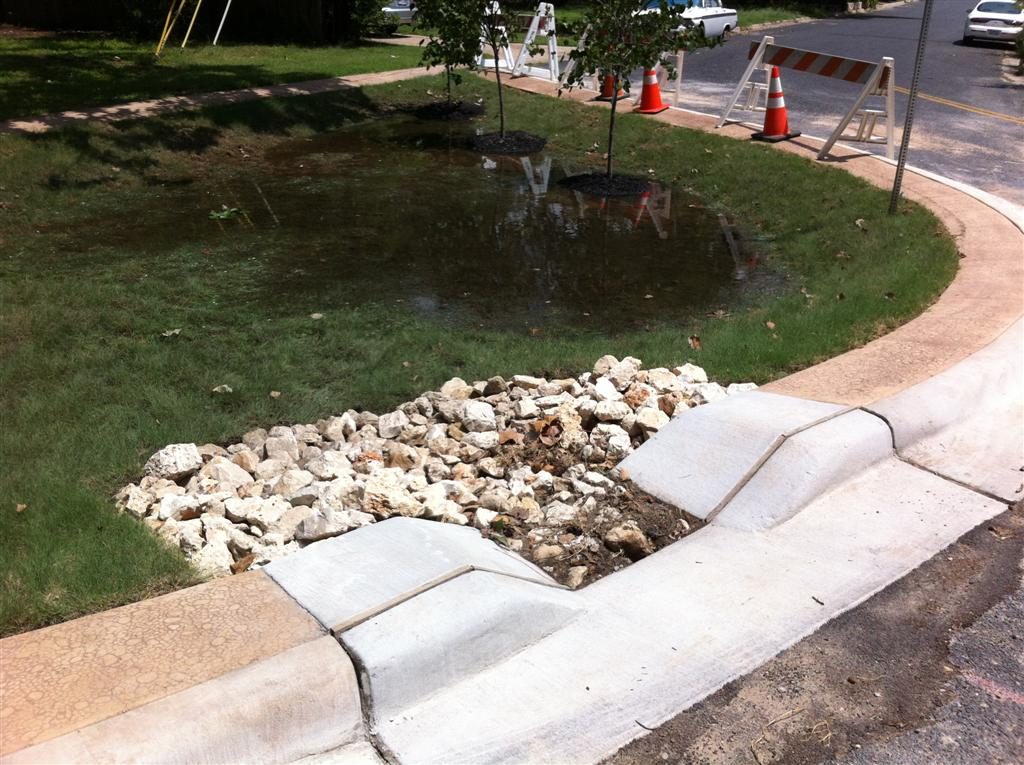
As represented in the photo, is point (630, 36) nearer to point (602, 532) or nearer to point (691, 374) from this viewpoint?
point (691, 374)

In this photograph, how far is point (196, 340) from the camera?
6461 millimetres

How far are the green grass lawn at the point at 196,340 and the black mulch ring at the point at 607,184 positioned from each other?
85 centimetres

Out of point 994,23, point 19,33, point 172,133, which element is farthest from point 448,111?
point 994,23

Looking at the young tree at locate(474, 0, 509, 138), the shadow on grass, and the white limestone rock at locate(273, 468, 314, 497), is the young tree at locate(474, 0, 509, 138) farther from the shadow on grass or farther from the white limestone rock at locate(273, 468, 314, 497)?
the white limestone rock at locate(273, 468, 314, 497)

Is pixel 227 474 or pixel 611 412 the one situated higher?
pixel 611 412

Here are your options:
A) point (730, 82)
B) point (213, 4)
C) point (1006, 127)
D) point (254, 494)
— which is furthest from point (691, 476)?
point (213, 4)

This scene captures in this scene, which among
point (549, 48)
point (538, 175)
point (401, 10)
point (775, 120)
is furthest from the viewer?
point (401, 10)

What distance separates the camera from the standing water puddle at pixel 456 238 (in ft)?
25.1

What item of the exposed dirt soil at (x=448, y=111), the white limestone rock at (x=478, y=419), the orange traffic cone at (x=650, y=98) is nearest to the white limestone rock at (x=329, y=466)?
the white limestone rock at (x=478, y=419)

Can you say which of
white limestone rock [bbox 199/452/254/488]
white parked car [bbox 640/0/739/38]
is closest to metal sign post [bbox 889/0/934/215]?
white limestone rock [bbox 199/452/254/488]

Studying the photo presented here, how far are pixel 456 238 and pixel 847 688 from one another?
6880 mm

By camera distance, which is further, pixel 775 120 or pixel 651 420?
pixel 775 120

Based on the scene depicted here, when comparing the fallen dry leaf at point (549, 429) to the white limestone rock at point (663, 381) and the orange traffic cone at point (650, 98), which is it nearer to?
the white limestone rock at point (663, 381)

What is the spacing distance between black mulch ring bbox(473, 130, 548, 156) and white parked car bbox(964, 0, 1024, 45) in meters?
18.3
